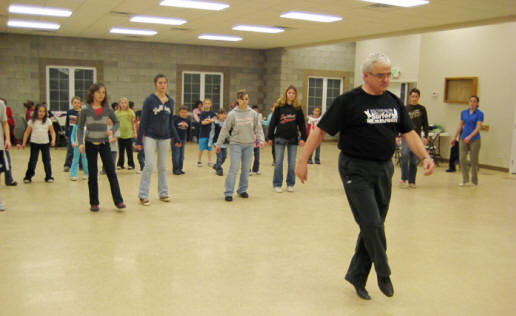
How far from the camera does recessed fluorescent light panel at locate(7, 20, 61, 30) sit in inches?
464

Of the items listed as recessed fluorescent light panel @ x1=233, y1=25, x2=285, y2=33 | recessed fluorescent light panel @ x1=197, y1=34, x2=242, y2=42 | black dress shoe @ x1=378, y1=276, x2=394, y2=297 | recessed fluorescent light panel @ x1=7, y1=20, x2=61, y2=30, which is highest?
recessed fluorescent light panel @ x1=197, y1=34, x2=242, y2=42

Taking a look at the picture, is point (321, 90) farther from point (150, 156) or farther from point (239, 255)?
point (239, 255)

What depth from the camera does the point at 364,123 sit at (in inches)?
123

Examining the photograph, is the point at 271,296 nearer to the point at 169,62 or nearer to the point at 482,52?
the point at 482,52

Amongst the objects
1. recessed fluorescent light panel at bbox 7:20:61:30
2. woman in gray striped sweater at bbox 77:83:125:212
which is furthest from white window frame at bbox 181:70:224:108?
woman in gray striped sweater at bbox 77:83:125:212

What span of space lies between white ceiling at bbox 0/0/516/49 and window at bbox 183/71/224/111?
2.80 metres

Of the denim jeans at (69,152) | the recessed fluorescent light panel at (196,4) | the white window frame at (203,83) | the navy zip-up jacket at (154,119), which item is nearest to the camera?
the navy zip-up jacket at (154,119)

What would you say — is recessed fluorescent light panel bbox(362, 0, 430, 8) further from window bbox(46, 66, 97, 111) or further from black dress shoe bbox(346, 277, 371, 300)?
window bbox(46, 66, 97, 111)

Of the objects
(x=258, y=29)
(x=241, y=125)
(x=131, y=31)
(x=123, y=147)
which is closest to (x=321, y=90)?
(x=258, y=29)

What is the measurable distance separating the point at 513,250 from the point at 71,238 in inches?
170

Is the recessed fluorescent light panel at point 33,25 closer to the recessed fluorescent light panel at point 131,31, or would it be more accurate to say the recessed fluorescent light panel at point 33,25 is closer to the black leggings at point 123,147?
the recessed fluorescent light panel at point 131,31

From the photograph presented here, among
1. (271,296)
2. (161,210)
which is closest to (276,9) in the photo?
(161,210)

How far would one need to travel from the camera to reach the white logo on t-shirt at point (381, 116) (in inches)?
123

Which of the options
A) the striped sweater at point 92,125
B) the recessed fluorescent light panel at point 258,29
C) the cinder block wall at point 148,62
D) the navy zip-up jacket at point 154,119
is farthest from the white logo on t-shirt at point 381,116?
the cinder block wall at point 148,62
